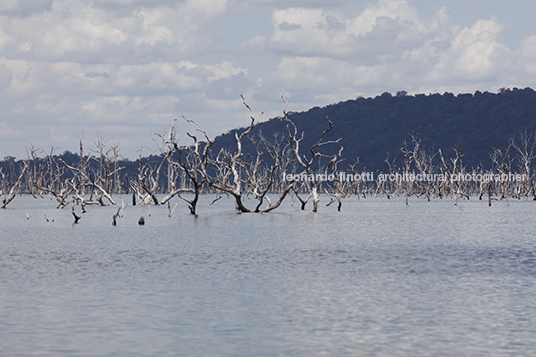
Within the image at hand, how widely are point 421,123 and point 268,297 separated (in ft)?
503

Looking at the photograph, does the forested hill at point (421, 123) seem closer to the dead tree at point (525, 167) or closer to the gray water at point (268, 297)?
the dead tree at point (525, 167)

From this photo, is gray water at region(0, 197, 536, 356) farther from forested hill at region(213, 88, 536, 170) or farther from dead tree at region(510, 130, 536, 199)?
forested hill at region(213, 88, 536, 170)

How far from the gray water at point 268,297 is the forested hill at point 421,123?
415 ft

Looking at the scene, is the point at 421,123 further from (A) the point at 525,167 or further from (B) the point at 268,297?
(B) the point at 268,297

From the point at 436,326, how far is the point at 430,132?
151 meters

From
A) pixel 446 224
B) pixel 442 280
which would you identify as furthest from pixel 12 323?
pixel 446 224

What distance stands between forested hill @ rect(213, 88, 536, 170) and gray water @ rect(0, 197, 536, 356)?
126443mm

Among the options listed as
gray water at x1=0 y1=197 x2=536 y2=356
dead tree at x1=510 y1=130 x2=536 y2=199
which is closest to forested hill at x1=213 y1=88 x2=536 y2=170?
dead tree at x1=510 y1=130 x2=536 y2=199

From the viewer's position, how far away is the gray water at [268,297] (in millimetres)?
10349

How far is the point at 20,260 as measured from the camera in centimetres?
2166

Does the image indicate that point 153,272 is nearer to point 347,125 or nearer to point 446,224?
point 446,224

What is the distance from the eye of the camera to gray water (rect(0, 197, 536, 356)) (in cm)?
1035

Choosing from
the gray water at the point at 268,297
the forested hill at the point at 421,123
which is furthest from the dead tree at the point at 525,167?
the gray water at the point at 268,297

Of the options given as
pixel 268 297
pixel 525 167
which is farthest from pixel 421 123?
pixel 268 297
